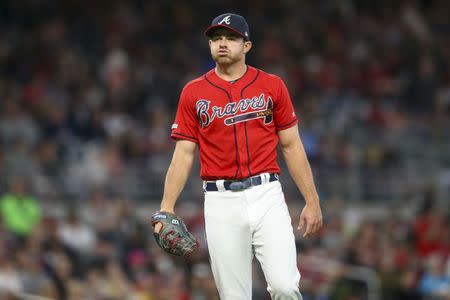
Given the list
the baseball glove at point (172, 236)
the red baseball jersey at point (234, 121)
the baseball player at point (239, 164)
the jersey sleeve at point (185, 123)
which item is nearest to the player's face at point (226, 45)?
the baseball player at point (239, 164)

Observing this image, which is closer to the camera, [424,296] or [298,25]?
[424,296]

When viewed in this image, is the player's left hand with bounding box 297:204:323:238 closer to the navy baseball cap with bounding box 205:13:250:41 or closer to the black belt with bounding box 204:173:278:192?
the black belt with bounding box 204:173:278:192

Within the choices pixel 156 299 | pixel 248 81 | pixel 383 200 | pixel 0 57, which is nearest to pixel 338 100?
pixel 383 200

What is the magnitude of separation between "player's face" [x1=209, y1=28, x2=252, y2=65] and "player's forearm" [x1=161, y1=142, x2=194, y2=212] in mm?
626

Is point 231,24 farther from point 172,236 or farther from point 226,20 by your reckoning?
point 172,236

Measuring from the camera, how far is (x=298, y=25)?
2050 cm

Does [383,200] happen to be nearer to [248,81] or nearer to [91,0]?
[91,0]

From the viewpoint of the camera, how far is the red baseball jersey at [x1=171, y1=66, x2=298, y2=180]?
6.99 metres

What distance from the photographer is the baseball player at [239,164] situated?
6945 millimetres

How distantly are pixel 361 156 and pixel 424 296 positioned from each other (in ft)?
12.2

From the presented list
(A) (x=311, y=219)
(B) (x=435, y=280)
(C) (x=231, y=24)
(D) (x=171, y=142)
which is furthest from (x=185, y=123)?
(D) (x=171, y=142)

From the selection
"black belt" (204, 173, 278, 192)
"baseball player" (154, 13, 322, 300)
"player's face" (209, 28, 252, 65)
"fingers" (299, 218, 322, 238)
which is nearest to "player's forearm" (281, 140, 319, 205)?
"baseball player" (154, 13, 322, 300)

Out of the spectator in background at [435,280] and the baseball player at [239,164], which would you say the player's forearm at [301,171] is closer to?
the baseball player at [239,164]

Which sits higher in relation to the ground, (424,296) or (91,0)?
(91,0)
